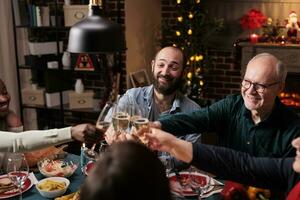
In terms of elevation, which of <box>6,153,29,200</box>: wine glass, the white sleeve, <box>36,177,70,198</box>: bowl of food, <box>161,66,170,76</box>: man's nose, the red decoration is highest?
the red decoration

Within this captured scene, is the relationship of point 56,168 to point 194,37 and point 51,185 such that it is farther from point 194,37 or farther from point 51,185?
point 194,37

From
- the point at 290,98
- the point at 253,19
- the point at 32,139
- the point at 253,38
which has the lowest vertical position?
the point at 290,98

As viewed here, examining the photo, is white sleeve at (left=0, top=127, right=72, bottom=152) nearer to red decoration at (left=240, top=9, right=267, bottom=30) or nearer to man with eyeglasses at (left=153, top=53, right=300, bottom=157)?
man with eyeglasses at (left=153, top=53, right=300, bottom=157)

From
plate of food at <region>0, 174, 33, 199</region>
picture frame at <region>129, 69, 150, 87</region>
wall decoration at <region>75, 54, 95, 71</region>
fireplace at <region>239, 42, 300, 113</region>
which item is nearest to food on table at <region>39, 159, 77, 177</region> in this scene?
plate of food at <region>0, 174, 33, 199</region>

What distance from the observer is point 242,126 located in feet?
7.06

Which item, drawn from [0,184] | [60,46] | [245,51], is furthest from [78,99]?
[0,184]

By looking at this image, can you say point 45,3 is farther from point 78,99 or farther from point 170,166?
point 170,166

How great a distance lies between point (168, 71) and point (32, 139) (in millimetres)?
1216

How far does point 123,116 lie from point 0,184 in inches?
27.7

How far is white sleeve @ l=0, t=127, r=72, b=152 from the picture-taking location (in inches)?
70.1

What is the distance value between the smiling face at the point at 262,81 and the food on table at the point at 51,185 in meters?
1.03

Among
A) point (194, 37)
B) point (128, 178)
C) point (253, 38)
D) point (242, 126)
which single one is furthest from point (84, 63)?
point (128, 178)

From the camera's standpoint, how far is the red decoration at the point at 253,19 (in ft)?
13.8

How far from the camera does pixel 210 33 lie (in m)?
4.22
